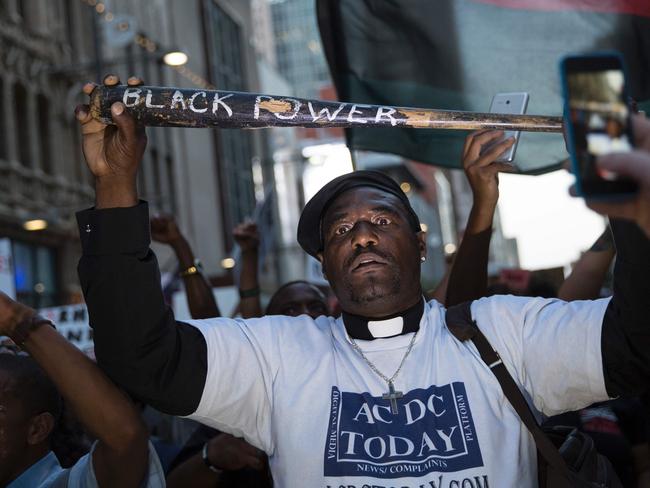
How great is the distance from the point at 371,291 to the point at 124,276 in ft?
2.41

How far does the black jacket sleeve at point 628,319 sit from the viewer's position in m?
1.98

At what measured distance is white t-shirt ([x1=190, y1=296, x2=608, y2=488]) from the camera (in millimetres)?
2311

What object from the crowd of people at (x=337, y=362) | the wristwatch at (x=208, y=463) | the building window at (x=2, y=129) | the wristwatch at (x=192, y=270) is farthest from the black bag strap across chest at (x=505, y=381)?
the building window at (x=2, y=129)

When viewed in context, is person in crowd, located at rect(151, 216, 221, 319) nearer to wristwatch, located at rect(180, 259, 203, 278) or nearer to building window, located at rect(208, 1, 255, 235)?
wristwatch, located at rect(180, 259, 203, 278)

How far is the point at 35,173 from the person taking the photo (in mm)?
18875

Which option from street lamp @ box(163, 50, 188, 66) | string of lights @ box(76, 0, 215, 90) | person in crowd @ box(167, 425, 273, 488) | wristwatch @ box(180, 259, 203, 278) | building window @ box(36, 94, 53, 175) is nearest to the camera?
person in crowd @ box(167, 425, 273, 488)

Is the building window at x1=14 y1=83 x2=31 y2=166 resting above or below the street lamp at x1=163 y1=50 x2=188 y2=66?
below

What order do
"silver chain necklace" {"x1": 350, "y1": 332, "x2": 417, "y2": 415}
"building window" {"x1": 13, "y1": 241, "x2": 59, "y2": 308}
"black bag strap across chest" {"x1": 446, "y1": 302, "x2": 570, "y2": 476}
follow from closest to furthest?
"black bag strap across chest" {"x1": 446, "y1": 302, "x2": 570, "y2": 476} < "silver chain necklace" {"x1": 350, "y1": 332, "x2": 417, "y2": 415} < "building window" {"x1": 13, "y1": 241, "x2": 59, "y2": 308}

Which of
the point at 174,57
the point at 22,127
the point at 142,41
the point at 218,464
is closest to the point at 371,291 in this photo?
the point at 218,464

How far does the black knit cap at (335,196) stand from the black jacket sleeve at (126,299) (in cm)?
74

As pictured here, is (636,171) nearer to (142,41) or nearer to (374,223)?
(374,223)

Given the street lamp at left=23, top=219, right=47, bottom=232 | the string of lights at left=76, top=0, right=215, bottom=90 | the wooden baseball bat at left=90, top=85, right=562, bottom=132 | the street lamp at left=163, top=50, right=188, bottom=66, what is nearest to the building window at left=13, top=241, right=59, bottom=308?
the street lamp at left=23, top=219, right=47, bottom=232

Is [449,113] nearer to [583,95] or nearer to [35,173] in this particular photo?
[583,95]

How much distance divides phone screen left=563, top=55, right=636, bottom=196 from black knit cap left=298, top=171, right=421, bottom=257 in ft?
4.58
